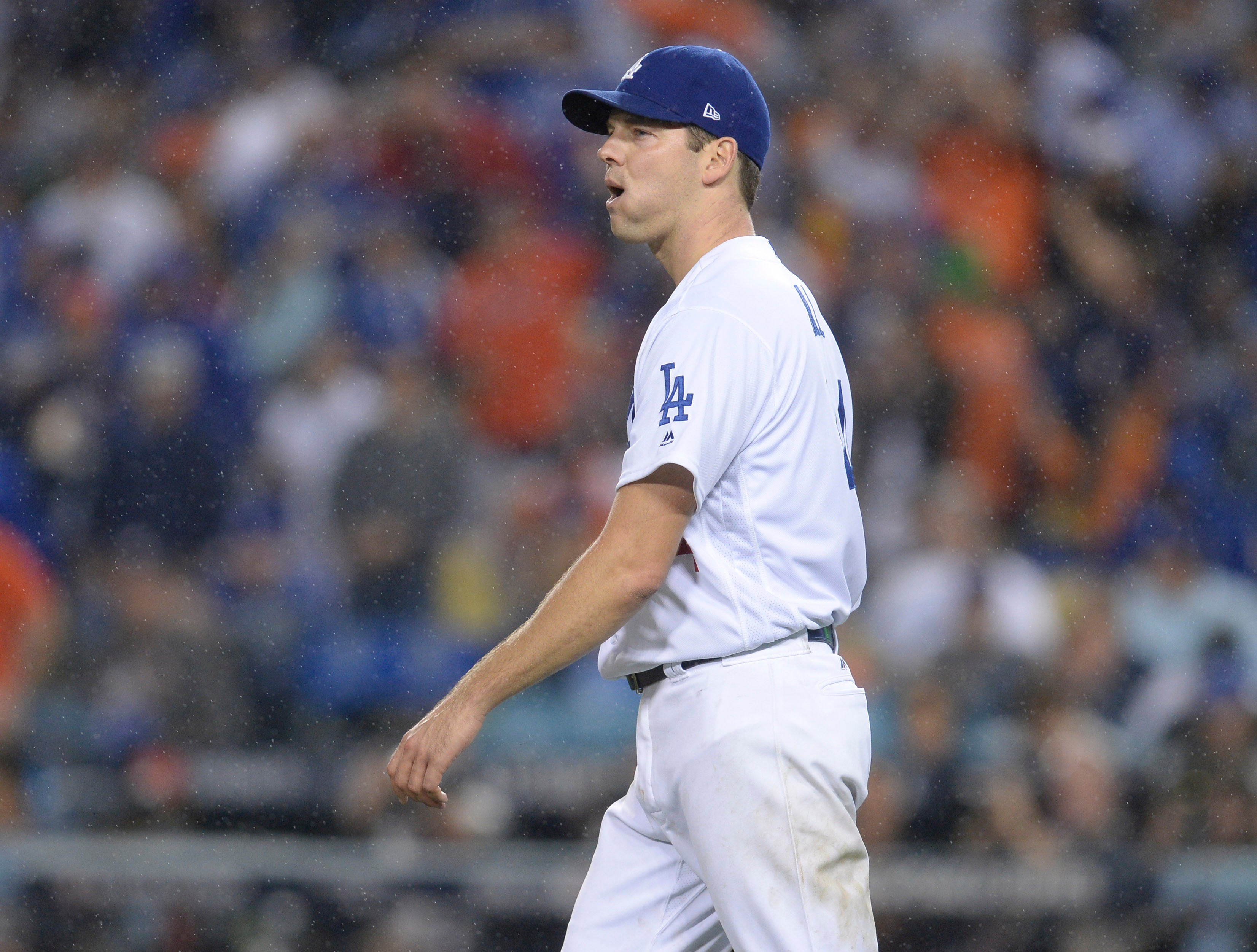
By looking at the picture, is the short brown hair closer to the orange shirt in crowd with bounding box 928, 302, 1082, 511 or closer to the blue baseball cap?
the blue baseball cap

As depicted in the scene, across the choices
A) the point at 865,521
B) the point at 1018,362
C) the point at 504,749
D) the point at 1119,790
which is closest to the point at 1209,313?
the point at 1018,362

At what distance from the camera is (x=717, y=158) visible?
2299 mm

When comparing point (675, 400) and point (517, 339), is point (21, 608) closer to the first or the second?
point (517, 339)

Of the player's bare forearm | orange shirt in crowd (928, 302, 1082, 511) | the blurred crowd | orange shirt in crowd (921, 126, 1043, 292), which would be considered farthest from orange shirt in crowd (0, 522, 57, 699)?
orange shirt in crowd (921, 126, 1043, 292)

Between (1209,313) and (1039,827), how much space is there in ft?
9.57

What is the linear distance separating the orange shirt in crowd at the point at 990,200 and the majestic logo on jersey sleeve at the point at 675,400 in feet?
14.9

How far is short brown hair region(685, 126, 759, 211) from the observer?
2.29m

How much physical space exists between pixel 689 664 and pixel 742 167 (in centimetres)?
81

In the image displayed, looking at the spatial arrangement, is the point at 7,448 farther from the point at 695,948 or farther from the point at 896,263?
the point at 695,948

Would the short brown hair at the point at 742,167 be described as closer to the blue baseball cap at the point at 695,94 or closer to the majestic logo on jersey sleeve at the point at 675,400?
the blue baseball cap at the point at 695,94

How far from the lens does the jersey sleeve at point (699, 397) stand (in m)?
1.98

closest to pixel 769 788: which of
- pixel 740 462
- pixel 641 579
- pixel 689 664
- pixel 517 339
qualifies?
pixel 689 664

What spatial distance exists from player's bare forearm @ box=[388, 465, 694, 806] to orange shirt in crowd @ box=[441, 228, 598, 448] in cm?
385

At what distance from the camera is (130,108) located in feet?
23.0
